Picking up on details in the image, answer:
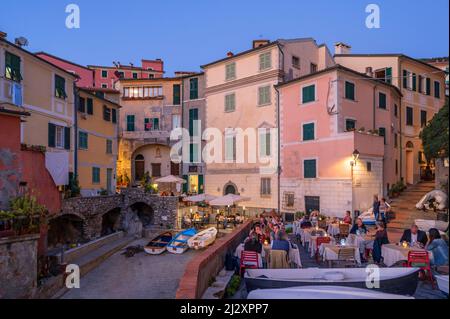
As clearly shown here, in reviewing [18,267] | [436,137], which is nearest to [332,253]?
[18,267]

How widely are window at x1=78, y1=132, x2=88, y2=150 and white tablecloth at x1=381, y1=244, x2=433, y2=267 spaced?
2149 cm

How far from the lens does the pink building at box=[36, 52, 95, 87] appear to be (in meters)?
43.8

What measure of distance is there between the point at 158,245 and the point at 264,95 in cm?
Result: 1380

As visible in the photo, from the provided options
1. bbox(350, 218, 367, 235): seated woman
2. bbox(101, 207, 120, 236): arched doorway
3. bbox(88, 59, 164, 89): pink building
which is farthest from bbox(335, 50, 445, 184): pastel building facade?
bbox(88, 59, 164, 89): pink building

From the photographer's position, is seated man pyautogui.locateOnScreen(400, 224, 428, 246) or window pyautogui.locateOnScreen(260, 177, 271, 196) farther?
window pyautogui.locateOnScreen(260, 177, 271, 196)

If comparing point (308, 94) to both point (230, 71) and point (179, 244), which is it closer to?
point (230, 71)

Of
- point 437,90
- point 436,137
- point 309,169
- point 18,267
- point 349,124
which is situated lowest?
point 18,267

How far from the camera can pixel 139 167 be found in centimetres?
3644

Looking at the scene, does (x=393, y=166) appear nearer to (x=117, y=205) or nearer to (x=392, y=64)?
(x=392, y=64)

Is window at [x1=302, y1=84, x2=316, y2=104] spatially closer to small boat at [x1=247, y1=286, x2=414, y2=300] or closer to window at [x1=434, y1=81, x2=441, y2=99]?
window at [x1=434, y1=81, x2=441, y2=99]

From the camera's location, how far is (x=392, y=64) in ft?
87.2

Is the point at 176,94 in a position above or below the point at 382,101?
above

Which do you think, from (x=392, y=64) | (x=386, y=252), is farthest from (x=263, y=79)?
(x=386, y=252)
